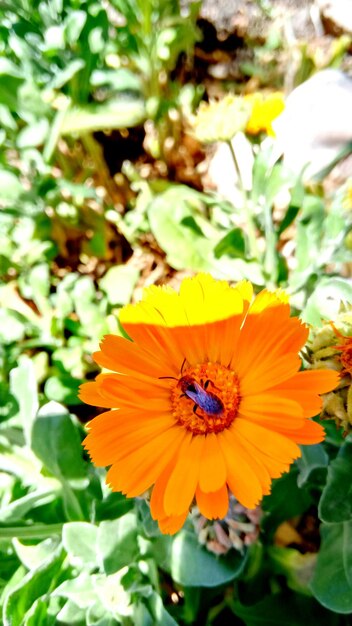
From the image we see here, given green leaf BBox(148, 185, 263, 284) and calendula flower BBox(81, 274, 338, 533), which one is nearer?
calendula flower BBox(81, 274, 338, 533)

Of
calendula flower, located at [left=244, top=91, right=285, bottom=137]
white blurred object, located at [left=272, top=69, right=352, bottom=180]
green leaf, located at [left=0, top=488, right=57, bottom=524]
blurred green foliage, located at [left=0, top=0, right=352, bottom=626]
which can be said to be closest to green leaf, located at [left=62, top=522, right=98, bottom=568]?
blurred green foliage, located at [left=0, top=0, right=352, bottom=626]

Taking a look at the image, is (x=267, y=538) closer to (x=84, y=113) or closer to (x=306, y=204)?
(x=306, y=204)

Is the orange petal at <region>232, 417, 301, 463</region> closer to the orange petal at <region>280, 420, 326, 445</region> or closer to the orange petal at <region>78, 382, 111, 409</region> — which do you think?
the orange petal at <region>280, 420, 326, 445</region>

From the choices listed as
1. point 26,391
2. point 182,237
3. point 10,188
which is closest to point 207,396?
point 26,391

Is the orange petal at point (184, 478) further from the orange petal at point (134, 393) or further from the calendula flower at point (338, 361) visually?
the calendula flower at point (338, 361)

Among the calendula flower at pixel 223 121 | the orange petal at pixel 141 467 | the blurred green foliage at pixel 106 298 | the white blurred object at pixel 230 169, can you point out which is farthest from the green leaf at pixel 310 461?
the white blurred object at pixel 230 169

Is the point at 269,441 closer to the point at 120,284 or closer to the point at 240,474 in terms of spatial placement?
the point at 240,474
